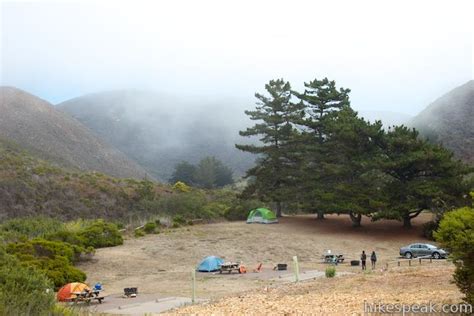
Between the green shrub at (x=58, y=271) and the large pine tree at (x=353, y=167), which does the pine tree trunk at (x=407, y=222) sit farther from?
the green shrub at (x=58, y=271)

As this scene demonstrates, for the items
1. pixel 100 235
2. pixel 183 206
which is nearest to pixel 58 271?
pixel 100 235

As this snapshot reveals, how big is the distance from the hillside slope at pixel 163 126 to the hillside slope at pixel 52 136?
20.1 meters

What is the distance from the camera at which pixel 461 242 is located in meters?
9.29

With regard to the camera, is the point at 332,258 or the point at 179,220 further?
the point at 179,220

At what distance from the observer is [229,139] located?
131 metres

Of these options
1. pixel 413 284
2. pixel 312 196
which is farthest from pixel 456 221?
pixel 312 196

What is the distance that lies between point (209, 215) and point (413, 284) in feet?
97.3

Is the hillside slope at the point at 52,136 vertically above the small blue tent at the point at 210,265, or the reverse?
the hillside slope at the point at 52,136

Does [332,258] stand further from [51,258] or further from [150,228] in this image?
[150,228]

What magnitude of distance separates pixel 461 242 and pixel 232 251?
73.4ft

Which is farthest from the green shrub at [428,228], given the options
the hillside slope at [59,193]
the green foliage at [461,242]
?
the green foliage at [461,242]

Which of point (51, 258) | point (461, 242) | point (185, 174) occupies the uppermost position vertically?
point (185, 174)

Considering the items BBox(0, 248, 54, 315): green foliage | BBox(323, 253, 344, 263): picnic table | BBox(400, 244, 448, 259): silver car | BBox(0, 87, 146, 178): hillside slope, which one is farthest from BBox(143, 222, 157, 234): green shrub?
BBox(0, 87, 146, 178): hillside slope

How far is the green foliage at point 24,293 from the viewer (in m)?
9.27
